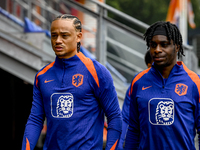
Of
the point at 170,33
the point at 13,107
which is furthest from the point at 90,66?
the point at 13,107

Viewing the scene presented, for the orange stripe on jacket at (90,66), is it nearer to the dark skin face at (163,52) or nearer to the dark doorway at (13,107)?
the dark skin face at (163,52)

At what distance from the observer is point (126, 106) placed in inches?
201

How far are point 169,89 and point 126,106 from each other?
6.35ft

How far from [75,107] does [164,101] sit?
74cm

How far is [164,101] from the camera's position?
3.15m

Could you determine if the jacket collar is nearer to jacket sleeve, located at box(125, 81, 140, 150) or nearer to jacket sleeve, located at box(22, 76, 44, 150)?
jacket sleeve, located at box(22, 76, 44, 150)

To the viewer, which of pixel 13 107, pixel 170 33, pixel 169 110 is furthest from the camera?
pixel 13 107

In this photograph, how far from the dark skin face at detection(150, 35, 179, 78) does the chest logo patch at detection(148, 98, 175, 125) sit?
0.31 meters

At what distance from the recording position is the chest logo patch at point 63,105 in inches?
126

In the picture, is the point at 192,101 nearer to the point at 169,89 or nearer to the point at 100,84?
the point at 169,89

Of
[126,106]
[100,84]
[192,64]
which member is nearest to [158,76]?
[100,84]

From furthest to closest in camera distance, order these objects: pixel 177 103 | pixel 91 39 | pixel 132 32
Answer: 1. pixel 91 39
2. pixel 132 32
3. pixel 177 103

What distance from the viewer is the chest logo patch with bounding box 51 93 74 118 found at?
3201mm

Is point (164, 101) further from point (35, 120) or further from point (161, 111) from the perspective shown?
point (35, 120)
